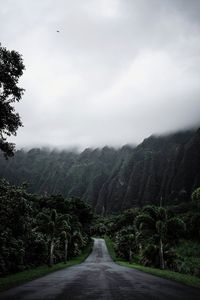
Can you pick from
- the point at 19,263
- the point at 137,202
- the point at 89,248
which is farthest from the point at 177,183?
the point at 19,263

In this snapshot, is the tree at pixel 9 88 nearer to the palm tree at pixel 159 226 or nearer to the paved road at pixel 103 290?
the paved road at pixel 103 290

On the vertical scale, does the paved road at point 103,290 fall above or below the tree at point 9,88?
below

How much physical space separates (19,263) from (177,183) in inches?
5543

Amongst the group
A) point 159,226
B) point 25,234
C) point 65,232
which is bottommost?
point 65,232

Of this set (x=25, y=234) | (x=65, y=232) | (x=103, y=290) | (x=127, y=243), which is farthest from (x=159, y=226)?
(x=127, y=243)

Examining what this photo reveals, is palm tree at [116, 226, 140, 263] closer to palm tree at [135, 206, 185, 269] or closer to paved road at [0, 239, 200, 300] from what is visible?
palm tree at [135, 206, 185, 269]

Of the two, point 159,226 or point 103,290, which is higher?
point 159,226

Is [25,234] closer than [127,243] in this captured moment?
Yes

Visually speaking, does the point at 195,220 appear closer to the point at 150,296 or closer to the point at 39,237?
the point at 39,237

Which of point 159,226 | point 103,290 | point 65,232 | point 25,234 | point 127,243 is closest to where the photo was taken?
point 103,290

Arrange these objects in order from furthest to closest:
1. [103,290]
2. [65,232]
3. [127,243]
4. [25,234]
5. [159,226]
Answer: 1. [127,243]
2. [65,232]
3. [159,226]
4. [25,234]
5. [103,290]

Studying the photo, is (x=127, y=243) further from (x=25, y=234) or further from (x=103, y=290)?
(x=103, y=290)

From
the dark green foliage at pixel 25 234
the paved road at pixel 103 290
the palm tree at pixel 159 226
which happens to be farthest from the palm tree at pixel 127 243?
the paved road at pixel 103 290

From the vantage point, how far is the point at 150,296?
53.6ft
